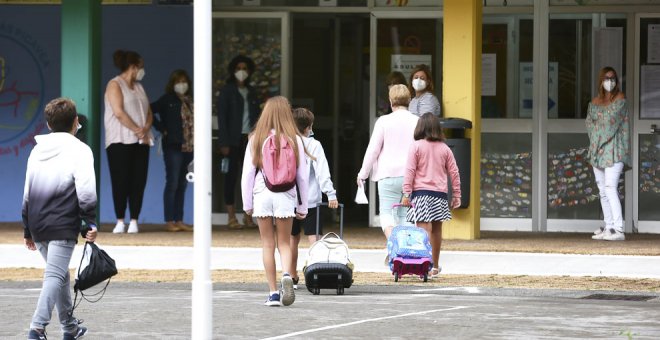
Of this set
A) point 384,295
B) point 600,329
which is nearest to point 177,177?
point 384,295

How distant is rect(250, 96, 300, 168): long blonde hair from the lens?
11945mm

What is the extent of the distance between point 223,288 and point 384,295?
1.54 metres

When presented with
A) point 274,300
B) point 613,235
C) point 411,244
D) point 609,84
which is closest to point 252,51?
Result: point 609,84

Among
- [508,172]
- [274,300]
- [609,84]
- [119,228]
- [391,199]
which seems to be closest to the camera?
[274,300]

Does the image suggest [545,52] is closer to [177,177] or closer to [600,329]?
[177,177]

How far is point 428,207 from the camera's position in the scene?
45.8ft

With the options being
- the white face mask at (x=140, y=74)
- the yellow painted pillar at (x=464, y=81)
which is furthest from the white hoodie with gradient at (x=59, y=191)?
the white face mask at (x=140, y=74)

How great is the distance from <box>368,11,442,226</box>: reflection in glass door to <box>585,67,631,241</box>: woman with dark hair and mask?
7.96 ft

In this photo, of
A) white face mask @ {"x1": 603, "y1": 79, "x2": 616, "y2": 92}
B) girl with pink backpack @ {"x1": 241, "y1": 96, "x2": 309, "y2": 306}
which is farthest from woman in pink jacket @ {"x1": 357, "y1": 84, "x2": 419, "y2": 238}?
white face mask @ {"x1": 603, "y1": 79, "x2": 616, "y2": 92}

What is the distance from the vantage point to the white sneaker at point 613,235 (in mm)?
17812

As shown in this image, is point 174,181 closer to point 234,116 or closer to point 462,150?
point 234,116

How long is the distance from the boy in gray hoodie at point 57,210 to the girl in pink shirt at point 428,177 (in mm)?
4884

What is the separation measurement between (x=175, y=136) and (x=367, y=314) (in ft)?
26.8

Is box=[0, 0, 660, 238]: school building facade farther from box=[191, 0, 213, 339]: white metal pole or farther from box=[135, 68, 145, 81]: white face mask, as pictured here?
box=[191, 0, 213, 339]: white metal pole
